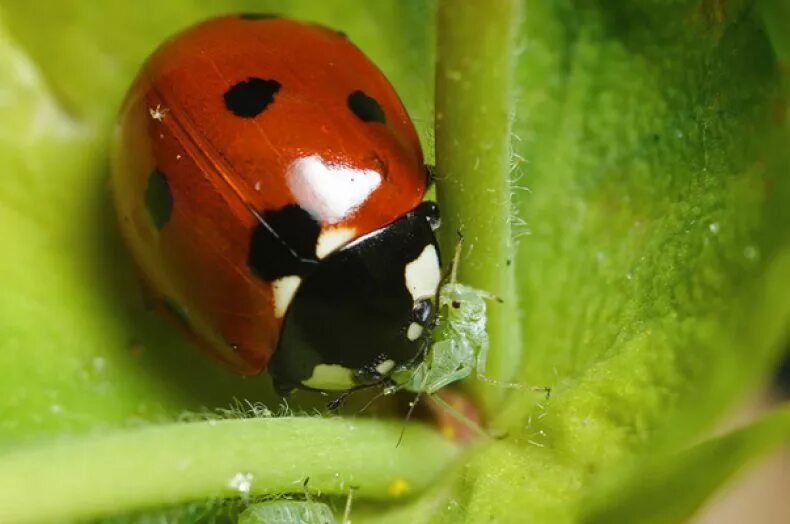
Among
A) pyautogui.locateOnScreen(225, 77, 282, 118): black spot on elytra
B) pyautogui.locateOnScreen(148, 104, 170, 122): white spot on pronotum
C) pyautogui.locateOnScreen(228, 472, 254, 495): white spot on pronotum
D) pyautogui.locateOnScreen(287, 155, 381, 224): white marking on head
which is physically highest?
pyautogui.locateOnScreen(225, 77, 282, 118): black spot on elytra

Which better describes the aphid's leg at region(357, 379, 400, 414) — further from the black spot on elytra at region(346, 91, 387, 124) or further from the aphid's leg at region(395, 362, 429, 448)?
the black spot on elytra at region(346, 91, 387, 124)

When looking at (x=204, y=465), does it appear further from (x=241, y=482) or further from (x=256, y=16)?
(x=256, y=16)

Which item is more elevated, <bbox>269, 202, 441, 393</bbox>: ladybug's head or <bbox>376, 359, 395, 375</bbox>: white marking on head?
<bbox>269, 202, 441, 393</bbox>: ladybug's head

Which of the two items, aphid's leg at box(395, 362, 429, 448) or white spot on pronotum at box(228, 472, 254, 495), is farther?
aphid's leg at box(395, 362, 429, 448)

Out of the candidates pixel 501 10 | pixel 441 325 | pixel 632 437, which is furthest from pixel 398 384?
pixel 501 10

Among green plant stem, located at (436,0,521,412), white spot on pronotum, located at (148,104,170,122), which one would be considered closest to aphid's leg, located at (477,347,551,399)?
green plant stem, located at (436,0,521,412)
